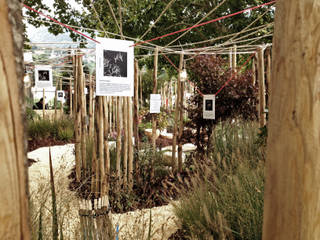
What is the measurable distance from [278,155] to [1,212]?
3.26 feet

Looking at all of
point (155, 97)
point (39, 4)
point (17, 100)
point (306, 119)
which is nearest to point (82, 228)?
point (17, 100)

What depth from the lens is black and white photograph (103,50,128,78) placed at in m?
2.82

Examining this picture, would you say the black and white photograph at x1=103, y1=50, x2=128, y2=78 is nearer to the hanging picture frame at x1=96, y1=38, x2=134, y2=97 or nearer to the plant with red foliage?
the hanging picture frame at x1=96, y1=38, x2=134, y2=97

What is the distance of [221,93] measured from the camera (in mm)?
4508

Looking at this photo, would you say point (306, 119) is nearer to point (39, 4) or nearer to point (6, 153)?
point (6, 153)

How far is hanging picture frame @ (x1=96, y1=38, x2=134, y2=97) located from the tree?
2.13 metres

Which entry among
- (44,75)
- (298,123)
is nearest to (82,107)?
(44,75)

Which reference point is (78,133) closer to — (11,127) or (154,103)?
(154,103)

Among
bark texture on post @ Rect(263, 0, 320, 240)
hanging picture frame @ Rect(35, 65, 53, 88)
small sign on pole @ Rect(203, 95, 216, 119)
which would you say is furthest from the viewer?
hanging picture frame @ Rect(35, 65, 53, 88)

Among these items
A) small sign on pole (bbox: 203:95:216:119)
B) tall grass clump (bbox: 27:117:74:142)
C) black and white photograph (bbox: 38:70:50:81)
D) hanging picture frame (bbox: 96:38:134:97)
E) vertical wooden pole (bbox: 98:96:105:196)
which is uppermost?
black and white photograph (bbox: 38:70:50:81)

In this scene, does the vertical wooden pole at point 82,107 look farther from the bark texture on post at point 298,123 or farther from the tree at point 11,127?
the tree at point 11,127

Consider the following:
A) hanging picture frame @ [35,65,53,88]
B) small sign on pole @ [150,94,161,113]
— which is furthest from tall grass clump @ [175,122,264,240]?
hanging picture frame @ [35,65,53,88]

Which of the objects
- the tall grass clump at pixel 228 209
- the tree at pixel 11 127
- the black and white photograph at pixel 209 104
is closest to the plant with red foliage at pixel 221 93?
the black and white photograph at pixel 209 104

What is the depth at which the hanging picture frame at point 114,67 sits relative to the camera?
9.07ft
